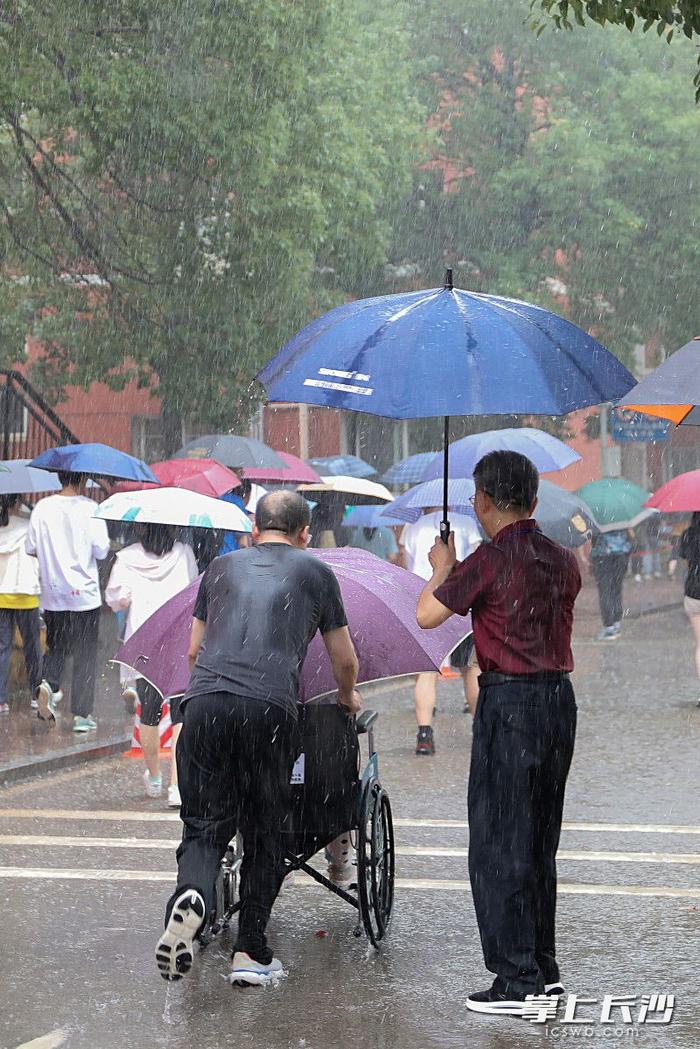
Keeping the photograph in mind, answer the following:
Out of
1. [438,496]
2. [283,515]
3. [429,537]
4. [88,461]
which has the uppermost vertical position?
[88,461]

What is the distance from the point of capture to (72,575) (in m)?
12.9

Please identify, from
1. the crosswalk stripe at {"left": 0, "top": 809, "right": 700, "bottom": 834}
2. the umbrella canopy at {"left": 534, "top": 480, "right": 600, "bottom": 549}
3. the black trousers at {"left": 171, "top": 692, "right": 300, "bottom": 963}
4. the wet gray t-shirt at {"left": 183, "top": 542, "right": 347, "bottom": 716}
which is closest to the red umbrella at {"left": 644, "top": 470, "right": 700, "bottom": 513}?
the umbrella canopy at {"left": 534, "top": 480, "right": 600, "bottom": 549}

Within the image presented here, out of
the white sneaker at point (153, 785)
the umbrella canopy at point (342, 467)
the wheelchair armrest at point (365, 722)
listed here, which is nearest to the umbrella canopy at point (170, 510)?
the white sneaker at point (153, 785)

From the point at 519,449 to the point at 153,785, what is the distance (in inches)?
133

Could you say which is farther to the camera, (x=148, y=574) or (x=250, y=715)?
(x=148, y=574)

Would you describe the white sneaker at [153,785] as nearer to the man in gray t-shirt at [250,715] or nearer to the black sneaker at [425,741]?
the black sneaker at [425,741]

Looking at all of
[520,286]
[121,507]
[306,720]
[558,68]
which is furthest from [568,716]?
[558,68]

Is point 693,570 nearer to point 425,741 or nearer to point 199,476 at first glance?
point 425,741

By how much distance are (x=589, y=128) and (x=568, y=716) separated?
3147 cm

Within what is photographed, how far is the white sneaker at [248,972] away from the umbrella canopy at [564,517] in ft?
28.6

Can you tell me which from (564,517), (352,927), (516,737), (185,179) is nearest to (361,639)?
(516,737)

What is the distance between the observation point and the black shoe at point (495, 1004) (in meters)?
5.77

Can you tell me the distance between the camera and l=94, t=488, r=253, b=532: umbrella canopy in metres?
10.5

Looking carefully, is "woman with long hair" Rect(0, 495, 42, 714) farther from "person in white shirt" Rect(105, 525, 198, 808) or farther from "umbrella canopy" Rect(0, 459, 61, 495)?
"person in white shirt" Rect(105, 525, 198, 808)
